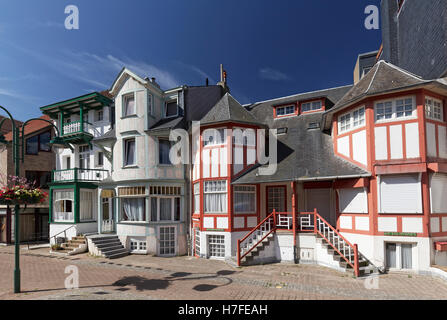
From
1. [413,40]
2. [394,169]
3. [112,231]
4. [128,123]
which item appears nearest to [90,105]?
[128,123]

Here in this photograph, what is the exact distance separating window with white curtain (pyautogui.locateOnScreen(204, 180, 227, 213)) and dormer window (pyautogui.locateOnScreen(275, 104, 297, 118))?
6784 mm

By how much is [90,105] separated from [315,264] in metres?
19.0

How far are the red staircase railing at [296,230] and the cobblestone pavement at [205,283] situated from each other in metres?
0.98

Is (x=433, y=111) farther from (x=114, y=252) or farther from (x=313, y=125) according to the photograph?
(x=114, y=252)

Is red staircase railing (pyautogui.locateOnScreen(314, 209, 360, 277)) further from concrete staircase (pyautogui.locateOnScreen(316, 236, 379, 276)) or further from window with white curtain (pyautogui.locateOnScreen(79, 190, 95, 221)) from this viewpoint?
window with white curtain (pyautogui.locateOnScreen(79, 190, 95, 221))

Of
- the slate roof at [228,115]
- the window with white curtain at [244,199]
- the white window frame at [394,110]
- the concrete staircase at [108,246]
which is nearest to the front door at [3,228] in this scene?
the concrete staircase at [108,246]

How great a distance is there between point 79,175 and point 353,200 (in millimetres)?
18231

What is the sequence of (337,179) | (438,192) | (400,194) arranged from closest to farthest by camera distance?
(438,192), (400,194), (337,179)

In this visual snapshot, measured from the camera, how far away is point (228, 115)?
15.4 m

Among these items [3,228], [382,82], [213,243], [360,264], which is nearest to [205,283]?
[213,243]

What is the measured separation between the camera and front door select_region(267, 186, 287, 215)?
15984 mm

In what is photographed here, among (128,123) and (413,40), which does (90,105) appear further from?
(413,40)

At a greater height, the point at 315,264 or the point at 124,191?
the point at 124,191
